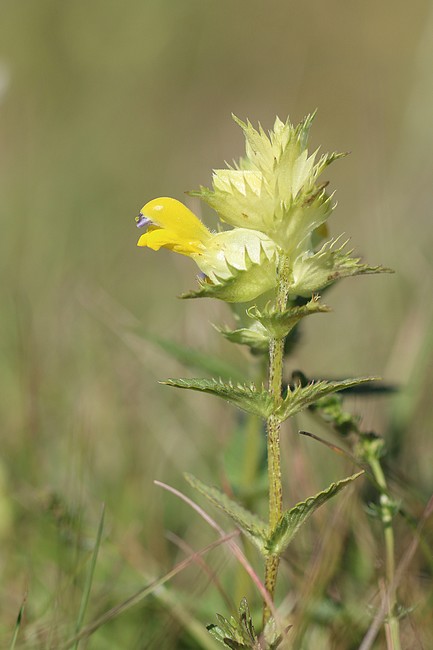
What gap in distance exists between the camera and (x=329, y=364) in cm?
213

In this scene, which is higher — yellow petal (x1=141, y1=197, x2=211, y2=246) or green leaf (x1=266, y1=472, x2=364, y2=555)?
yellow petal (x1=141, y1=197, x2=211, y2=246)

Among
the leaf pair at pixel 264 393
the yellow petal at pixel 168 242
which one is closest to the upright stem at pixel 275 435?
the leaf pair at pixel 264 393

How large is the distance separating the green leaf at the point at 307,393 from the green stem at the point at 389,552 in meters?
0.23

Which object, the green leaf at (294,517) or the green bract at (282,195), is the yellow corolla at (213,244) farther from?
the green leaf at (294,517)

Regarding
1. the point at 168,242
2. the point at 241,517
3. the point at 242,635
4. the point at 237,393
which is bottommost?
the point at 242,635

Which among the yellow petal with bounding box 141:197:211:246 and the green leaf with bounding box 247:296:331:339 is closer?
the green leaf with bounding box 247:296:331:339

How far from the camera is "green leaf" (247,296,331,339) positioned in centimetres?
78

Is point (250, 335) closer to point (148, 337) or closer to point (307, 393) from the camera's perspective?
point (307, 393)

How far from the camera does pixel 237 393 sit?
2.60 feet

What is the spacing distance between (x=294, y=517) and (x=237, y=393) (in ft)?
0.48

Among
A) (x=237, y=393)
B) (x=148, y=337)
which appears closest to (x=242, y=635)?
(x=237, y=393)

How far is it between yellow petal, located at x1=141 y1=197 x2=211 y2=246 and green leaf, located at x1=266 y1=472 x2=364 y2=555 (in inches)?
13.0

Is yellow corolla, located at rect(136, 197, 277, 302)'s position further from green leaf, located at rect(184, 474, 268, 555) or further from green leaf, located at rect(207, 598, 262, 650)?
green leaf, located at rect(207, 598, 262, 650)

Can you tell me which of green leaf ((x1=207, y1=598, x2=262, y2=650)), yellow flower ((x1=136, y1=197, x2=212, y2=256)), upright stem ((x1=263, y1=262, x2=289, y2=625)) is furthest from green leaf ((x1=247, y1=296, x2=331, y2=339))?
green leaf ((x1=207, y1=598, x2=262, y2=650))
